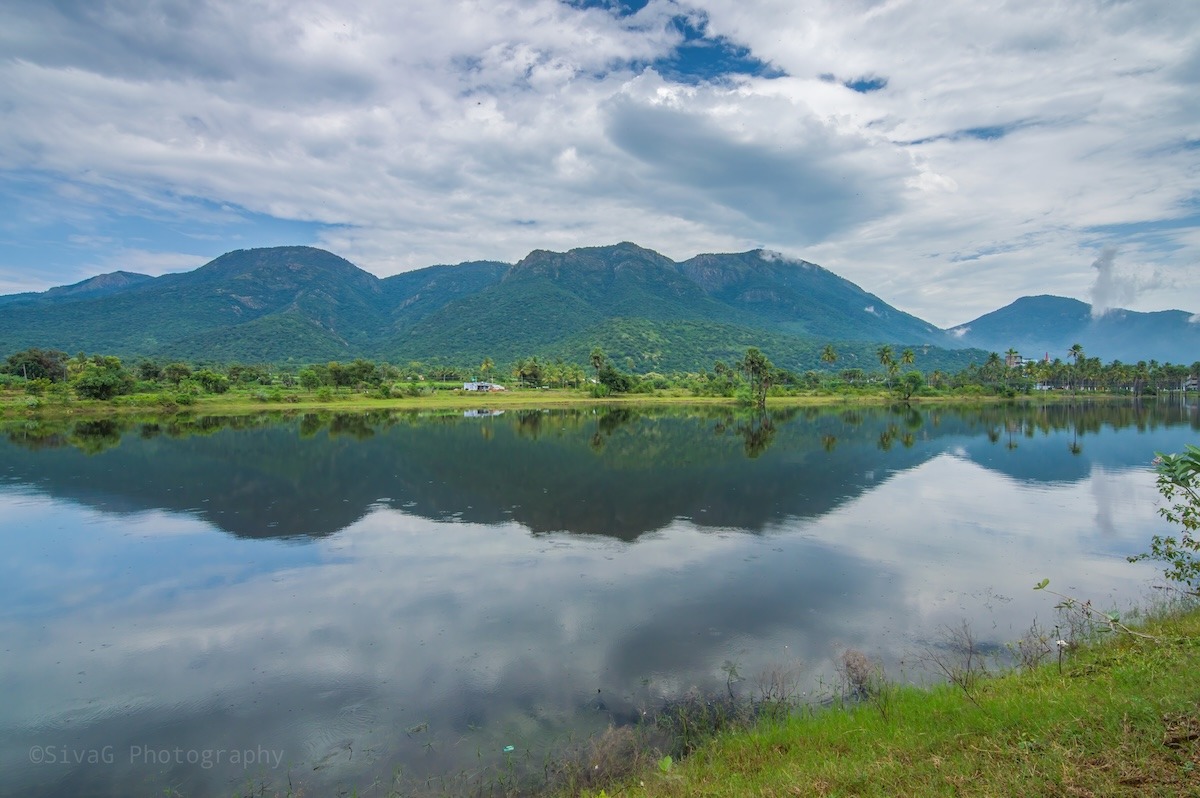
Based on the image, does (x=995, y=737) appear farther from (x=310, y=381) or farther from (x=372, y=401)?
(x=310, y=381)

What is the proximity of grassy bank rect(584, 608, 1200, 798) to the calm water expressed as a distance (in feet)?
6.84

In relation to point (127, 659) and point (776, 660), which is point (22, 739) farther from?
point (776, 660)

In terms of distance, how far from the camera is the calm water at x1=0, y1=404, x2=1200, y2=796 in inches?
336

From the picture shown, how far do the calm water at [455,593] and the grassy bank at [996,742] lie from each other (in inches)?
82.1

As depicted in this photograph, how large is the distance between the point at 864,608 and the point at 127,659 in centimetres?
1480

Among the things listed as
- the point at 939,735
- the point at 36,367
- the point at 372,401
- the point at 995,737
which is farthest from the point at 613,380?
the point at 995,737

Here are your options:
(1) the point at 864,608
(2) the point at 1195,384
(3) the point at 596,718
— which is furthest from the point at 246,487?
(2) the point at 1195,384

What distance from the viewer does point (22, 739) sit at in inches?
335

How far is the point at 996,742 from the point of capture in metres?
5.82

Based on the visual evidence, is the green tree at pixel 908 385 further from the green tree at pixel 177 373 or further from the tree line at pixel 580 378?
the green tree at pixel 177 373

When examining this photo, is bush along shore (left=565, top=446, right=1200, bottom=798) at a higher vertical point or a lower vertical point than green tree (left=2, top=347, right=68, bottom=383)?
lower

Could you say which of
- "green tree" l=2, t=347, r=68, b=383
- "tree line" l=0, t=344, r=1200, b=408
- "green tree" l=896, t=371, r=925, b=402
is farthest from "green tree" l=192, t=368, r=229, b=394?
"green tree" l=896, t=371, r=925, b=402

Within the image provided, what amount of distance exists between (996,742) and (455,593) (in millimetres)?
11258

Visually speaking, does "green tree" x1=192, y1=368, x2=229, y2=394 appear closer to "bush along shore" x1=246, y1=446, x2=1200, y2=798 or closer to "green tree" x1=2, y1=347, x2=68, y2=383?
"green tree" x1=2, y1=347, x2=68, y2=383
